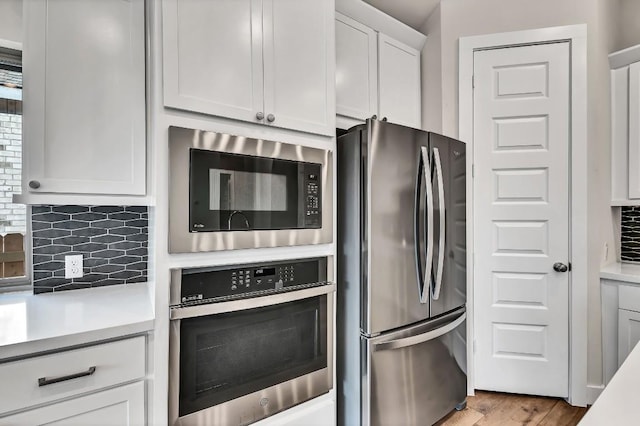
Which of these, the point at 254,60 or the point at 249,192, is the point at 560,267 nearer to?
the point at 249,192

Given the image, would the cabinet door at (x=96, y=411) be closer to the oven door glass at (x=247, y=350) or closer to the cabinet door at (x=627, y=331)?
the oven door glass at (x=247, y=350)

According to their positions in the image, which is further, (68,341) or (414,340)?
(414,340)

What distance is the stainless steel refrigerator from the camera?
170 centimetres

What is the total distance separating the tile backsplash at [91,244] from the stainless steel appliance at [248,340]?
74 centimetres

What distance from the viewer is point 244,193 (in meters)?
1.42

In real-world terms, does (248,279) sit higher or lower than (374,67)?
lower

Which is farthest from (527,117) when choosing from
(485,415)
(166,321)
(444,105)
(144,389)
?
(144,389)

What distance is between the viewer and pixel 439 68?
2.50 metres

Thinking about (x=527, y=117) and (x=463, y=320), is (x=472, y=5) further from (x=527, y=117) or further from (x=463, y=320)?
(x=463, y=320)

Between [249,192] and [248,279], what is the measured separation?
0.36 metres

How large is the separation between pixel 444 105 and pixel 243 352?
2093 millimetres

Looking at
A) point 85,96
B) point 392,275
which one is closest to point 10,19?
point 85,96

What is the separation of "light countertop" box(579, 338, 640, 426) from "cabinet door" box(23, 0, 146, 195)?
1663 mm

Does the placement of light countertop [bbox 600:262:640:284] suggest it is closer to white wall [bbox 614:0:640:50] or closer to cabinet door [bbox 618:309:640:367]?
cabinet door [bbox 618:309:640:367]
